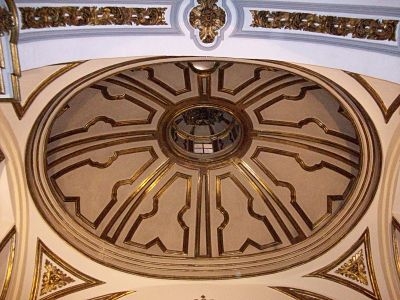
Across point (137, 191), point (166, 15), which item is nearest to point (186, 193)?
point (137, 191)

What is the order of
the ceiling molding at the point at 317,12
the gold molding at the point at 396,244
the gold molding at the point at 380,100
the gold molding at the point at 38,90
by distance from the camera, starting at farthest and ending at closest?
the gold molding at the point at 396,244 → the gold molding at the point at 380,100 → the gold molding at the point at 38,90 → the ceiling molding at the point at 317,12

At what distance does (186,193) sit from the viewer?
408 inches

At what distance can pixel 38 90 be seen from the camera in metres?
6.48

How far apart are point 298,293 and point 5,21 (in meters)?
6.76

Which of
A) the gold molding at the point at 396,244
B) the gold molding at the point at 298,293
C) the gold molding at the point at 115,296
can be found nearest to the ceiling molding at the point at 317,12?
the gold molding at the point at 396,244

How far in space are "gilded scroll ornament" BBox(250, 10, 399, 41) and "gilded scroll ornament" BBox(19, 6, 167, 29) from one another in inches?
34.3

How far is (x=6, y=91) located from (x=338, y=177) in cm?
610

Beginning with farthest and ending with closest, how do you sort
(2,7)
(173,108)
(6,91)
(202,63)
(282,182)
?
(282,182) → (173,108) → (202,63) → (6,91) → (2,7)

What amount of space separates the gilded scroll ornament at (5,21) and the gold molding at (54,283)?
15.2 ft

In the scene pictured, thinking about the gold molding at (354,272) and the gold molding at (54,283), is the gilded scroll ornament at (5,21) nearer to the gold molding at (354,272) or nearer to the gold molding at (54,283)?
the gold molding at (54,283)

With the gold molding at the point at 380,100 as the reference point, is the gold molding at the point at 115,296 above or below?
below

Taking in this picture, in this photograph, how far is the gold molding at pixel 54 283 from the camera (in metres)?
8.37

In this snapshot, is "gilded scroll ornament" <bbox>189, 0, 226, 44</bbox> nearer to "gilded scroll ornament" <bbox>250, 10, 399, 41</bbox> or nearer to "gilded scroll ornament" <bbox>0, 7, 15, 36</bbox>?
"gilded scroll ornament" <bbox>250, 10, 399, 41</bbox>

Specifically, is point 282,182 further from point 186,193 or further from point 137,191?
point 137,191
